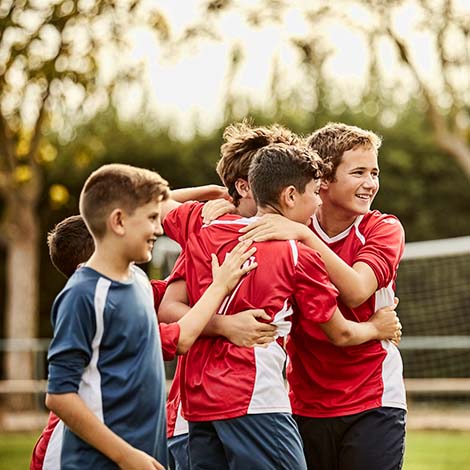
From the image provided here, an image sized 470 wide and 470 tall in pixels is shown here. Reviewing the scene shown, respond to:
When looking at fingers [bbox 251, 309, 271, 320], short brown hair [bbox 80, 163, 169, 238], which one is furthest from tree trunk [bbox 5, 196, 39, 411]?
short brown hair [bbox 80, 163, 169, 238]

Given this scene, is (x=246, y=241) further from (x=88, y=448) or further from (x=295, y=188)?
(x=88, y=448)

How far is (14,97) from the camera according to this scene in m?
16.2

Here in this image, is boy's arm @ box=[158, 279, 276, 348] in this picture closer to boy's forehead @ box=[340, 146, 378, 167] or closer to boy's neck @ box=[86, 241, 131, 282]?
boy's neck @ box=[86, 241, 131, 282]

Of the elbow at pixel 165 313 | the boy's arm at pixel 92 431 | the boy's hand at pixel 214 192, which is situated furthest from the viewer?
the boy's hand at pixel 214 192

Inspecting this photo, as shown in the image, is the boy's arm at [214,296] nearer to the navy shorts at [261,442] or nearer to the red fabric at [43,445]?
the navy shorts at [261,442]

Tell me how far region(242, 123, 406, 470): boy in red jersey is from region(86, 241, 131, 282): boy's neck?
3.35ft

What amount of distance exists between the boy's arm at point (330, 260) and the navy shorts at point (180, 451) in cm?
88

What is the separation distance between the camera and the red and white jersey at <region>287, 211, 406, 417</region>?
14.3 ft

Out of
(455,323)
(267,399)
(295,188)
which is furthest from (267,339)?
(455,323)

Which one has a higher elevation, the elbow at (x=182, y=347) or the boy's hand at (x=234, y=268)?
the boy's hand at (x=234, y=268)

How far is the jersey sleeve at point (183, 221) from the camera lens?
430cm

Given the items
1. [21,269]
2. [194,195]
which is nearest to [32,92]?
[21,269]

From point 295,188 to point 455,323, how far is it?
11.9 metres

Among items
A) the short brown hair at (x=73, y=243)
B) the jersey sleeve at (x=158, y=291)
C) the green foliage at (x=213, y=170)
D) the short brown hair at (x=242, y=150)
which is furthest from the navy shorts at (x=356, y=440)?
the green foliage at (x=213, y=170)
